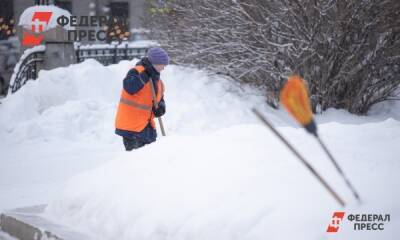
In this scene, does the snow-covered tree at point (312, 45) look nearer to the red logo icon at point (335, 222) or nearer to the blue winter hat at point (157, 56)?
the blue winter hat at point (157, 56)

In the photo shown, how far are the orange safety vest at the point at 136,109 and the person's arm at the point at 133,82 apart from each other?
0.07m

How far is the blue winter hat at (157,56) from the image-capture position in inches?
299

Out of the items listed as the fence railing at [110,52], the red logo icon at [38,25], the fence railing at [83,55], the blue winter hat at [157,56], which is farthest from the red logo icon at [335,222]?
the fence railing at [110,52]

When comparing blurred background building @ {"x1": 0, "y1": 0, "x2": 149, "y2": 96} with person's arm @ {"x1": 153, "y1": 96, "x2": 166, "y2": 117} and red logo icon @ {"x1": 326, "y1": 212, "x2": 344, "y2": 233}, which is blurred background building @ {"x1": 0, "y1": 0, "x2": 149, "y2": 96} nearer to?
person's arm @ {"x1": 153, "y1": 96, "x2": 166, "y2": 117}

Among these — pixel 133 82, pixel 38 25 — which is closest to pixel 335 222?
pixel 133 82

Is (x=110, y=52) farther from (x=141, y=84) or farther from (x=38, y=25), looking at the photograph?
(x=141, y=84)

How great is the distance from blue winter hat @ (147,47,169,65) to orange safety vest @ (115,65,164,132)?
15cm

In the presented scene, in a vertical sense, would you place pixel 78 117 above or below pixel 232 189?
below

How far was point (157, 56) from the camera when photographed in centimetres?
764

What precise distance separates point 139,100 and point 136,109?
0.40 ft

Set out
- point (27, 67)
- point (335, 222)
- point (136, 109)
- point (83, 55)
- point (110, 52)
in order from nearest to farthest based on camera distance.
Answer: point (335, 222), point (136, 109), point (27, 67), point (83, 55), point (110, 52)

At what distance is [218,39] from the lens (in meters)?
13.5

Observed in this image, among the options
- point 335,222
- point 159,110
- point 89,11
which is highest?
point 335,222

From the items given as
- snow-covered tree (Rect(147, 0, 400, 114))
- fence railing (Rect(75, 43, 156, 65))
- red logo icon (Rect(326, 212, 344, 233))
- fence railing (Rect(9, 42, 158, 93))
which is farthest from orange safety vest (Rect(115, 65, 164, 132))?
fence railing (Rect(75, 43, 156, 65))
